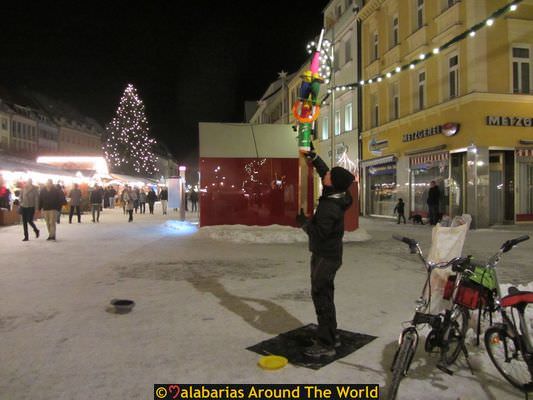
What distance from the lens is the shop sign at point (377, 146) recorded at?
25.5 metres

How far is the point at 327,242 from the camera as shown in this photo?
184 inches

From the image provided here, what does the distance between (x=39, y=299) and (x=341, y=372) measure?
4.83 meters

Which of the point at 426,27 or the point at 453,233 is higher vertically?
the point at 426,27

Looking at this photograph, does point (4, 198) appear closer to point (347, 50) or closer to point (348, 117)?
point (348, 117)

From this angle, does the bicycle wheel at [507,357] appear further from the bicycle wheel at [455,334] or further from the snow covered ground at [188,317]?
the bicycle wheel at [455,334]

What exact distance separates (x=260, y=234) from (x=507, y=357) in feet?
36.3

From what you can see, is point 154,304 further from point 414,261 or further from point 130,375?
point 414,261

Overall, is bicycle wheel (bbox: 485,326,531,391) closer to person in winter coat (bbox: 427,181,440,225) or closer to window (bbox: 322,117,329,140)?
person in winter coat (bbox: 427,181,440,225)

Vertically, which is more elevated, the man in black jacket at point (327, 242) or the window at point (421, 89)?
the window at point (421, 89)

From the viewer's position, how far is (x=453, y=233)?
184 inches

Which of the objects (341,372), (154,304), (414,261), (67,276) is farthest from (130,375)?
(414,261)

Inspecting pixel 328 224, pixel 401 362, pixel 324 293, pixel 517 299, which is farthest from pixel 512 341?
pixel 328 224

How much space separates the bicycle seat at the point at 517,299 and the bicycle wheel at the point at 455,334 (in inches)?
18.0

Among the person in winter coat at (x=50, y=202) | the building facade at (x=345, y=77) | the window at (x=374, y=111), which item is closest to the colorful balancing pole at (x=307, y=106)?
the person in winter coat at (x=50, y=202)
